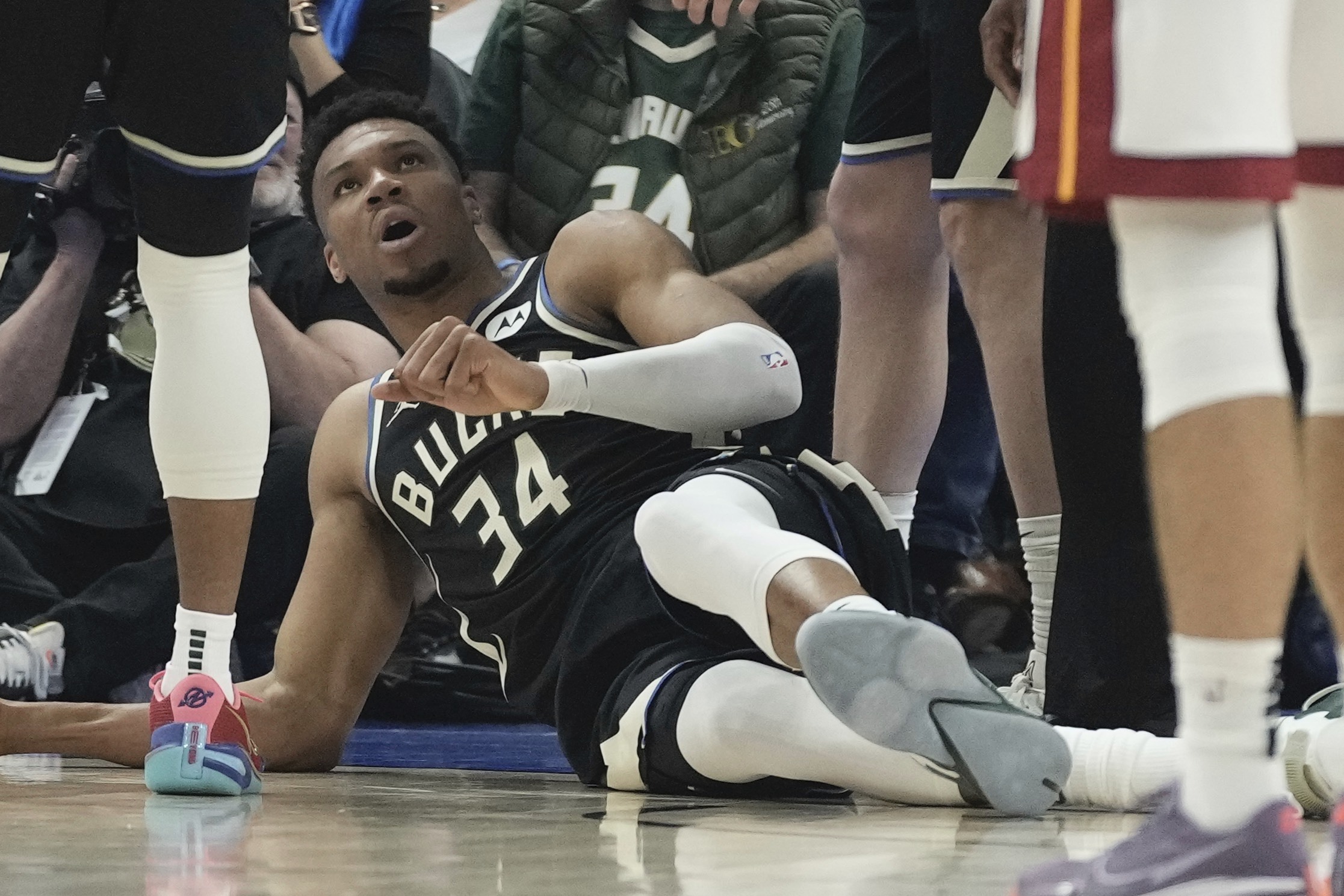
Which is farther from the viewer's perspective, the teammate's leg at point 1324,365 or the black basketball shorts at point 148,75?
the black basketball shorts at point 148,75

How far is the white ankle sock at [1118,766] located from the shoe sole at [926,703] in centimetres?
15

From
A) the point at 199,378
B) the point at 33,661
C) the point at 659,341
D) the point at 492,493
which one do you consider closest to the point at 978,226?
the point at 659,341

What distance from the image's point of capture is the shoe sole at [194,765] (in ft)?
5.08

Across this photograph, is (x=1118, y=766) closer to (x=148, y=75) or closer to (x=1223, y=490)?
(x=1223, y=490)

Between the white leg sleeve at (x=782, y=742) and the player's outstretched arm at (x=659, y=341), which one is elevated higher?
the player's outstretched arm at (x=659, y=341)

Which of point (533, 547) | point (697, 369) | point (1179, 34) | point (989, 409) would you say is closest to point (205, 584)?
point (533, 547)

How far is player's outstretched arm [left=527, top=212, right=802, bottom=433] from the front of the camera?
1.73 metres

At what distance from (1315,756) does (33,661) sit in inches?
71.9

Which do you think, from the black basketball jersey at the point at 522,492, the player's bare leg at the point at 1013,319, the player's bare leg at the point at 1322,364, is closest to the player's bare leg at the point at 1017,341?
the player's bare leg at the point at 1013,319

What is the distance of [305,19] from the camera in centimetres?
293

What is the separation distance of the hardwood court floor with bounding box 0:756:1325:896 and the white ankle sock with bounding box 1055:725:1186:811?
0.03 meters

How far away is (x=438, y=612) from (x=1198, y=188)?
204 centimetres

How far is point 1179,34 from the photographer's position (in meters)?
0.77

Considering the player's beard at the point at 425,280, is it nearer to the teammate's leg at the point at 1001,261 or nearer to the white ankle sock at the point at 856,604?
the teammate's leg at the point at 1001,261
